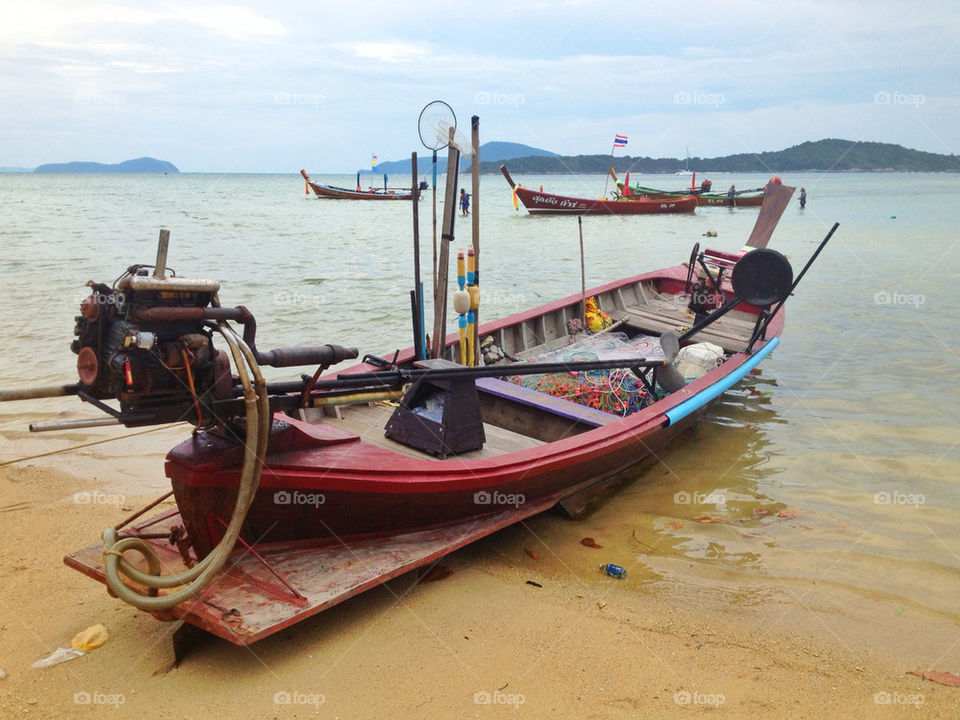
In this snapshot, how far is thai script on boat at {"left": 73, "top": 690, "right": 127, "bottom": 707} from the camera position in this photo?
311 centimetres

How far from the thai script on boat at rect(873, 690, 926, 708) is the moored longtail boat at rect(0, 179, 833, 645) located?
6.47 ft

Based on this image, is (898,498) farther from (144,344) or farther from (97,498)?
(97,498)

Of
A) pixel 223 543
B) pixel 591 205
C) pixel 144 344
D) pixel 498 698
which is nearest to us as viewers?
pixel 144 344

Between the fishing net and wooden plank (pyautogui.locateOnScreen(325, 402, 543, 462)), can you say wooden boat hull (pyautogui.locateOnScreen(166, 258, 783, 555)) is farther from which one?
the fishing net

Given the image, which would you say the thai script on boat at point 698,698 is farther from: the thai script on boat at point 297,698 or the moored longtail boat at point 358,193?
the moored longtail boat at point 358,193

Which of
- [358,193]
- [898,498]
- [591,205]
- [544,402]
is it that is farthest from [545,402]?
[358,193]

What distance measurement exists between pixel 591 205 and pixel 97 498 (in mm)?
31483

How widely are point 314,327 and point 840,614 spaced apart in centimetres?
851

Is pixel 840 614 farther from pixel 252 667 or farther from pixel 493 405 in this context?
pixel 252 667

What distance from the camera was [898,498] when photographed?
569cm

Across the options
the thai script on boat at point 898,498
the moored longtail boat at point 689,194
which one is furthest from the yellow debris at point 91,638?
the moored longtail boat at point 689,194

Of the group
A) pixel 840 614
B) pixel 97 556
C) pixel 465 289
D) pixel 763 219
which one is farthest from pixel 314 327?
pixel 840 614

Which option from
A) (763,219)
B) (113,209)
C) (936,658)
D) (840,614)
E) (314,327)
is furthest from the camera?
(113,209)

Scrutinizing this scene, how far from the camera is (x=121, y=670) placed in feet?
11.0
